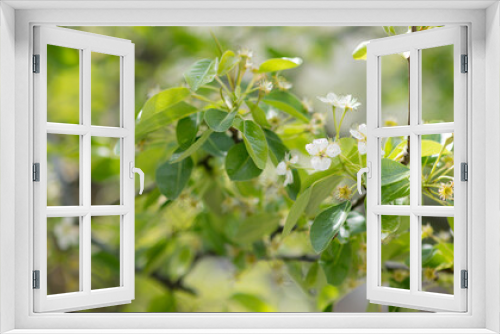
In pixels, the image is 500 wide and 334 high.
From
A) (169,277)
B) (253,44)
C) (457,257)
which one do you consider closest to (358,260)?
(457,257)

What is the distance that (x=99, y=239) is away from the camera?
271 centimetres

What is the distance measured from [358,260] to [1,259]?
4.93 ft

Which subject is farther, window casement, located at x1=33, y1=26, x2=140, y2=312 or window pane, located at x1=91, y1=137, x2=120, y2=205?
window pane, located at x1=91, y1=137, x2=120, y2=205

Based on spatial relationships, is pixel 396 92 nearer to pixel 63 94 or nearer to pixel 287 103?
pixel 287 103

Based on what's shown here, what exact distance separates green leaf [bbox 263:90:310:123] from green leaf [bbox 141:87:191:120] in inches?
14.1

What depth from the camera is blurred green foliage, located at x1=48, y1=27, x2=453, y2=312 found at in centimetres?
176

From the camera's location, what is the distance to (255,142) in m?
1.66

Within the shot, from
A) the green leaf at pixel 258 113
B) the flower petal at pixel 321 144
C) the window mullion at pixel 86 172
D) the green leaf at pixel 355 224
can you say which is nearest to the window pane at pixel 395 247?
the green leaf at pixel 355 224

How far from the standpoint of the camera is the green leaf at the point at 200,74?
5.13 feet

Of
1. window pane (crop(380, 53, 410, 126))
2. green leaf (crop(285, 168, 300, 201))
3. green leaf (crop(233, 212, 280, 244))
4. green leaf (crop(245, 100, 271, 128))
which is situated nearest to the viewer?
green leaf (crop(245, 100, 271, 128))

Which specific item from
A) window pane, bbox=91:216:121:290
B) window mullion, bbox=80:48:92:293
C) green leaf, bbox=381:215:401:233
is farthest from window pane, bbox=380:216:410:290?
window pane, bbox=91:216:121:290

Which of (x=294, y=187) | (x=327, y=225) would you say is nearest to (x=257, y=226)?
(x=294, y=187)

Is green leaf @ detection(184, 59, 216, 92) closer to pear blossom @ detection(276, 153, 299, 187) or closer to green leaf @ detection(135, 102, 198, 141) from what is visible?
green leaf @ detection(135, 102, 198, 141)

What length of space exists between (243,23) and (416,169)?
2.47 feet
